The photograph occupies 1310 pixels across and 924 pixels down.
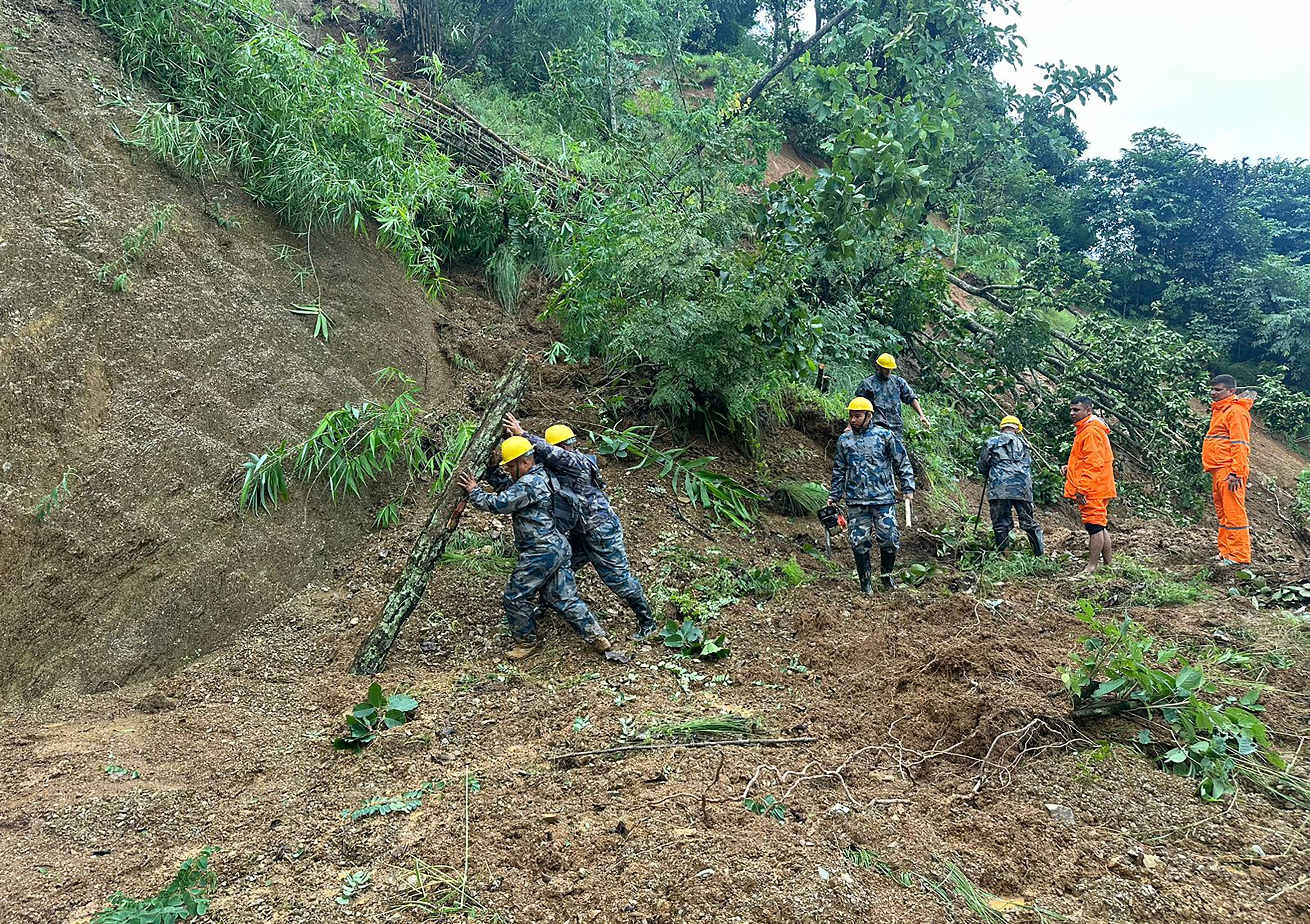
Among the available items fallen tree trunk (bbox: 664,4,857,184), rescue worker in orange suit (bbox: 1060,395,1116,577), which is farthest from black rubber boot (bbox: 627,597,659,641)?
fallen tree trunk (bbox: 664,4,857,184)

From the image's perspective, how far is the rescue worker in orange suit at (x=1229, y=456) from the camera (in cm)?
650

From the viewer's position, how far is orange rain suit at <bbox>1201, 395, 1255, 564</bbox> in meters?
6.49

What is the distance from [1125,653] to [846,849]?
198cm

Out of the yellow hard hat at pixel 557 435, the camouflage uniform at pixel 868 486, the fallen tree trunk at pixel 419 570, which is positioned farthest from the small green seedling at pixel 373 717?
the camouflage uniform at pixel 868 486

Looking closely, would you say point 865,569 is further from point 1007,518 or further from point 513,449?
point 513,449

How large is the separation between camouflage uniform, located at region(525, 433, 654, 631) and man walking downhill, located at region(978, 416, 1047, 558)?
3.90 meters

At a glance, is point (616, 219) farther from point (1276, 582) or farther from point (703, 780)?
point (1276, 582)

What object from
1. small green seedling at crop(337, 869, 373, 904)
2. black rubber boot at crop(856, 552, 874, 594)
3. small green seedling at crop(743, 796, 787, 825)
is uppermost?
black rubber boot at crop(856, 552, 874, 594)

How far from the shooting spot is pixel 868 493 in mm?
6289

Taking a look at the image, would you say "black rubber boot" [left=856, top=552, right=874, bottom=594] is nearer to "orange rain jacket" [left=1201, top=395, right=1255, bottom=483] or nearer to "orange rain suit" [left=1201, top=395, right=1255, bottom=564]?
"orange rain suit" [left=1201, top=395, right=1255, bottom=564]

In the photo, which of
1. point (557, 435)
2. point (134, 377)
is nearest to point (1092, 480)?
point (557, 435)

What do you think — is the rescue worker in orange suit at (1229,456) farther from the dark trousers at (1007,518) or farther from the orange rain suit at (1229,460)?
the dark trousers at (1007,518)

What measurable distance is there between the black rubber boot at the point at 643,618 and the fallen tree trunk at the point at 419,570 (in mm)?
1314

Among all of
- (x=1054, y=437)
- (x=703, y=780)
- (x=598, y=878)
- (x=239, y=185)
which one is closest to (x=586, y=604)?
(x=703, y=780)
